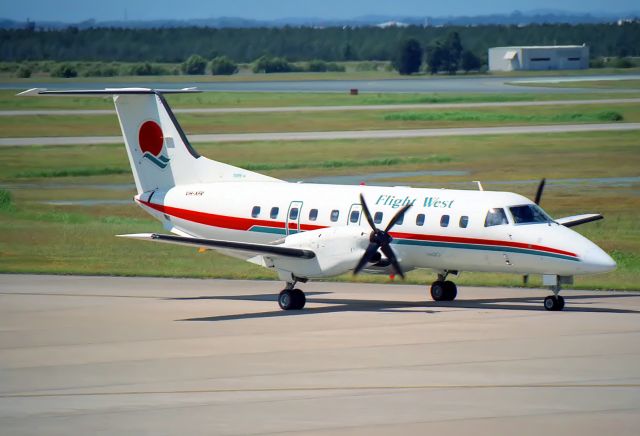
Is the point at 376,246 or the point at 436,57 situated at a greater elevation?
the point at 376,246

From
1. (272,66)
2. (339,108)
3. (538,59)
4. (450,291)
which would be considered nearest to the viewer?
(450,291)

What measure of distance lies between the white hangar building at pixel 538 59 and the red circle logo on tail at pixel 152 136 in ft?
496

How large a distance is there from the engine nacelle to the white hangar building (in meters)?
155

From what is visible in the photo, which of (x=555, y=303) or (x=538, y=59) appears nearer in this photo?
(x=555, y=303)

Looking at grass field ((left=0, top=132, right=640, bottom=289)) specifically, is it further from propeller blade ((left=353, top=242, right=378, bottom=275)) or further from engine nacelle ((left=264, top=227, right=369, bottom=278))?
propeller blade ((left=353, top=242, right=378, bottom=275))

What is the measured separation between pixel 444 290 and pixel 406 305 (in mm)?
1084

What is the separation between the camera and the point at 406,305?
95.3ft

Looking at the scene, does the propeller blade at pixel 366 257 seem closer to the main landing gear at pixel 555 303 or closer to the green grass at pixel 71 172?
the main landing gear at pixel 555 303

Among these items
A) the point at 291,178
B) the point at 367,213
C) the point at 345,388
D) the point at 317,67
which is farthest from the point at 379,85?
the point at 345,388

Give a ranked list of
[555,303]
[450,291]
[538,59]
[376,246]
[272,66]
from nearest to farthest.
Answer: [555,303] < [376,246] < [450,291] < [538,59] < [272,66]

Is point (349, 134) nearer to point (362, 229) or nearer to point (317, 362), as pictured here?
point (362, 229)

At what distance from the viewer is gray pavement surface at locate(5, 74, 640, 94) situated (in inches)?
5138

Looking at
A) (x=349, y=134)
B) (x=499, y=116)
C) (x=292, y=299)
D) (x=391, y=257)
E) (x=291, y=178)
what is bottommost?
(x=499, y=116)

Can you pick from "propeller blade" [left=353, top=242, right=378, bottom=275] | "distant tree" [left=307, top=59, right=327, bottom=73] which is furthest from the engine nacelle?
"distant tree" [left=307, top=59, right=327, bottom=73]
